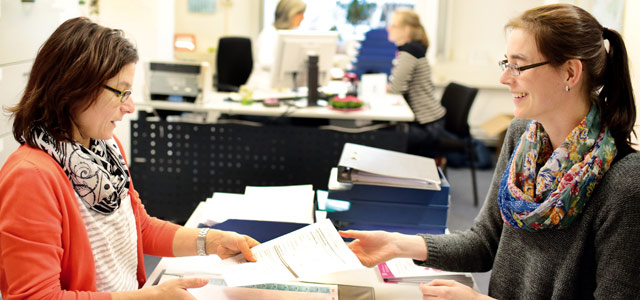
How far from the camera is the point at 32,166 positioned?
1220 millimetres

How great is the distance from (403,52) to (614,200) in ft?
11.1

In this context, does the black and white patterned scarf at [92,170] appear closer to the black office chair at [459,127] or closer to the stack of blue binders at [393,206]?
the stack of blue binders at [393,206]

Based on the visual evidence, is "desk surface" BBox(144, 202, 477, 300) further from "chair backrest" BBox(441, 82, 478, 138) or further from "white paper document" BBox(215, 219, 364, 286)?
"chair backrest" BBox(441, 82, 478, 138)

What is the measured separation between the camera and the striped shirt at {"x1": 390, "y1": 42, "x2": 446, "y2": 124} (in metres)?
4.48

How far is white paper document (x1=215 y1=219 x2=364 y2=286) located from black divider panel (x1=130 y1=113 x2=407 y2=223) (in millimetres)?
2060

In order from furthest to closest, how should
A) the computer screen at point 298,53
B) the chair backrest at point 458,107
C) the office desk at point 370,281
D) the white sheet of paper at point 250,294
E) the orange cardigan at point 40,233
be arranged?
the chair backrest at point 458,107, the computer screen at point 298,53, the office desk at point 370,281, the white sheet of paper at point 250,294, the orange cardigan at point 40,233

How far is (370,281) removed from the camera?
1.61 metres

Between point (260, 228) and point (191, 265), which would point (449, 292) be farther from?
point (191, 265)

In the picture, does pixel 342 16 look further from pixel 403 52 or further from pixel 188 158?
pixel 188 158

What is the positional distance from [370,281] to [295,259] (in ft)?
0.92

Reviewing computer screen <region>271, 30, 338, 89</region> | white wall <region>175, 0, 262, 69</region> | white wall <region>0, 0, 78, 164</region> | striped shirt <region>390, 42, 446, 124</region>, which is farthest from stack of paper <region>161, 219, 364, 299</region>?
white wall <region>175, 0, 262, 69</region>

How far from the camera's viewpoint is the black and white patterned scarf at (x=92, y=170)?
129 centimetres

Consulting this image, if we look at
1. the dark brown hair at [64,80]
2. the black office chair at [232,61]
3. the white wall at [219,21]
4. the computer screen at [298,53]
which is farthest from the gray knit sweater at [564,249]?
the white wall at [219,21]

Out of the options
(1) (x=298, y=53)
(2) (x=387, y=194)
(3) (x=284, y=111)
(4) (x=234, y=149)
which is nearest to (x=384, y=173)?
(2) (x=387, y=194)
